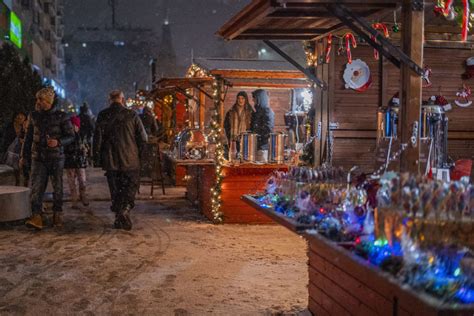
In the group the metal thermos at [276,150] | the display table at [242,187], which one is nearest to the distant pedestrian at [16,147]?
the display table at [242,187]

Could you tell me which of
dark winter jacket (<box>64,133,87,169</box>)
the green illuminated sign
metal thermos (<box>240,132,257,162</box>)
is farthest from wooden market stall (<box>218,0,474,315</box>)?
the green illuminated sign

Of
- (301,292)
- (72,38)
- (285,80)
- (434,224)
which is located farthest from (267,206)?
(72,38)

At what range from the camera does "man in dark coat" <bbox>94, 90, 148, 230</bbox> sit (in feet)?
32.7

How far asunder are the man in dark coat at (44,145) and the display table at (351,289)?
469cm

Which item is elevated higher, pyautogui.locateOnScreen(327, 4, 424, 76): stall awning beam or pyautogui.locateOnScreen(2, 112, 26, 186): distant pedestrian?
pyautogui.locateOnScreen(327, 4, 424, 76): stall awning beam

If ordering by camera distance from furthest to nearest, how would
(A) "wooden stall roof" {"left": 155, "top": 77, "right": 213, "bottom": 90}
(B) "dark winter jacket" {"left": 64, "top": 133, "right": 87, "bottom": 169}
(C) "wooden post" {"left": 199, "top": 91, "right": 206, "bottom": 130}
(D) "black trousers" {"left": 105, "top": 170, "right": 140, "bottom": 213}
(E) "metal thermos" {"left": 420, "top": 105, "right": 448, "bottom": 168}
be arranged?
(C) "wooden post" {"left": 199, "top": 91, "right": 206, "bottom": 130}, (A) "wooden stall roof" {"left": 155, "top": 77, "right": 213, "bottom": 90}, (B) "dark winter jacket" {"left": 64, "top": 133, "right": 87, "bottom": 169}, (D) "black trousers" {"left": 105, "top": 170, "right": 140, "bottom": 213}, (E) "metal thermos" {"left": 420, "top": 105, "right": 448, "bottom": 168}

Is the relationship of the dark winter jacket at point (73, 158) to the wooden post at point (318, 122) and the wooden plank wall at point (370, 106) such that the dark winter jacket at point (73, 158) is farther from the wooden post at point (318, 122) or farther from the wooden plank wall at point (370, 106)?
the wooden plank wall at point (370, 106)

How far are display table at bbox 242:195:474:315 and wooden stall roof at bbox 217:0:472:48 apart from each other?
1760 mm

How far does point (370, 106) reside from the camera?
1128 centimetres

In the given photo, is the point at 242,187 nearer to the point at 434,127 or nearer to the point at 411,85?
the point at 434,127

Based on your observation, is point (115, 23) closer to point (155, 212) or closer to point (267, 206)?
point (155, 212)

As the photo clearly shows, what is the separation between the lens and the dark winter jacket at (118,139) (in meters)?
9.95

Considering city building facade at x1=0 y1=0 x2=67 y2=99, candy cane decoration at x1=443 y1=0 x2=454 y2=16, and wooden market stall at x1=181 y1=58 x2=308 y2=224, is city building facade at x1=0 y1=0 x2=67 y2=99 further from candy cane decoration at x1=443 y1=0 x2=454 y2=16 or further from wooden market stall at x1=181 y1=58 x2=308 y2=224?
candy cane decoration at x1=443 y1=0 x2=454 y2=16

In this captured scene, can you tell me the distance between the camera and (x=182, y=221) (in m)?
11.2
